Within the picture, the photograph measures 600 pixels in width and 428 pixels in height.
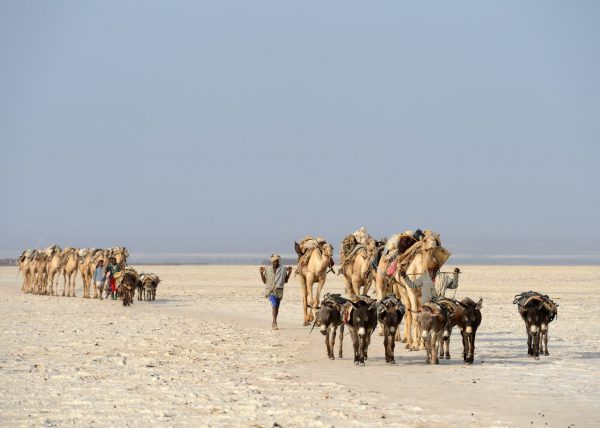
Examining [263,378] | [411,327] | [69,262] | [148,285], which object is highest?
[69,262]

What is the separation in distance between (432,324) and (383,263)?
20.2 ft

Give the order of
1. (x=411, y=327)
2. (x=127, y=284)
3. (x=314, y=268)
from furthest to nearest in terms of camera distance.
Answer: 1. (x=127, y=284)
2. (x=314, y=268)
3. (x=411, y=327)

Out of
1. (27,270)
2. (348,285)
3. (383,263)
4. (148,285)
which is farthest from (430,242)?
(27,270)

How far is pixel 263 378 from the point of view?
1605cm

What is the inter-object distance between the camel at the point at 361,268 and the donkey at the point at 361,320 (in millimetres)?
6776

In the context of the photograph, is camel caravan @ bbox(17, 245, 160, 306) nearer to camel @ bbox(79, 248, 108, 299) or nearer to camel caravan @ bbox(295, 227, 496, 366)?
camel @ bbox(79, 248, 108, 299)

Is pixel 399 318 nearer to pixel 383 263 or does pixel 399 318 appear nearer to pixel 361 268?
pixel 383 263

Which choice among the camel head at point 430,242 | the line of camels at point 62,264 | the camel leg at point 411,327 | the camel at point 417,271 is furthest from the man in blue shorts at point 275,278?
the line of camels at point 62,264

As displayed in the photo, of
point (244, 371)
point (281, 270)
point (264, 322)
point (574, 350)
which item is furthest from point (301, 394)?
point (264, 322)

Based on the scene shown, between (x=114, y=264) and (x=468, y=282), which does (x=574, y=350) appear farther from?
(x=468, y=282)

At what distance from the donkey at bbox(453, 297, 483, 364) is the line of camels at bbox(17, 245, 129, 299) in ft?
A: 88.3

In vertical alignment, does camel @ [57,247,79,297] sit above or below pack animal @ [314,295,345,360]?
A: above

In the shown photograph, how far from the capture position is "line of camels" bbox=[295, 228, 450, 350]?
1989cm

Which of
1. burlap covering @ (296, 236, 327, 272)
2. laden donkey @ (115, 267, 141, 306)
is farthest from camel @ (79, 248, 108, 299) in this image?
burlap covering @ (296, 236, 327, 272)
